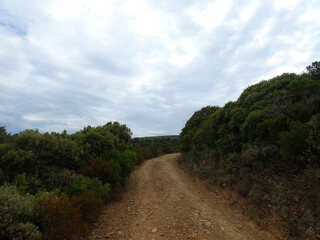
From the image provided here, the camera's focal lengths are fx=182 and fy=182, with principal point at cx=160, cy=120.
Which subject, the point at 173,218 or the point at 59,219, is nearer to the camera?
the point at 59,219

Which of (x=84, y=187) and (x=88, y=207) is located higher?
(x=84, y=187)

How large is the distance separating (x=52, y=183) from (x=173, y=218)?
4.38 m

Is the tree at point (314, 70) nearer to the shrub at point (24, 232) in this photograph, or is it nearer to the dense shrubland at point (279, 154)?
the dense shrubland at point (279, 154)

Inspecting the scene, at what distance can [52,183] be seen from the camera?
643 cm

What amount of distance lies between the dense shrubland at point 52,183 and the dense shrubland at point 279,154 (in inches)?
217

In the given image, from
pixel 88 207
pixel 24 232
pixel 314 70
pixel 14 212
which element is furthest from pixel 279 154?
pixel 14 212

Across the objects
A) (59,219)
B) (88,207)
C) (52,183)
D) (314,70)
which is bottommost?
(88,207)

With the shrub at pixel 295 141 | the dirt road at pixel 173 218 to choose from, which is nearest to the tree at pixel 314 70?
the shrub at pixel 295 141

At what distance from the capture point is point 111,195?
823cm

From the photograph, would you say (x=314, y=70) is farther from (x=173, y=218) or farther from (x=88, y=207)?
(x=88, y=207)

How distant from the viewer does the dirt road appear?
16.8 ft

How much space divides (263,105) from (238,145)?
8.92ft

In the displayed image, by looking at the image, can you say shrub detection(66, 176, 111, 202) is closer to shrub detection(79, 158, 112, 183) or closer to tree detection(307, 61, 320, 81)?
shrub detection(79, 158, 112, 183)

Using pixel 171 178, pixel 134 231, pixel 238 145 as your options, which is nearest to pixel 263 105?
pixel 238 145
